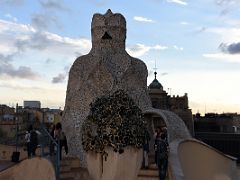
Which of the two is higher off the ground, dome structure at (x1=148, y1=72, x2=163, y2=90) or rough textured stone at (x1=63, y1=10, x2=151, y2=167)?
dome structure at (x1=148, y1=72, x2=163, y2=90)

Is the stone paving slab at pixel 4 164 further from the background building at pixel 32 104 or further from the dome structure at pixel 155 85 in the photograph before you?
the background building at pixel 32 104

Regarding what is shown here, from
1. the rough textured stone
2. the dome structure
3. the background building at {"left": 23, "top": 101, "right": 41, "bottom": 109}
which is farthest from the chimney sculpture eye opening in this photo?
the background building at {"left": 23, "top": 101, "right": 41, "bottom": 109}

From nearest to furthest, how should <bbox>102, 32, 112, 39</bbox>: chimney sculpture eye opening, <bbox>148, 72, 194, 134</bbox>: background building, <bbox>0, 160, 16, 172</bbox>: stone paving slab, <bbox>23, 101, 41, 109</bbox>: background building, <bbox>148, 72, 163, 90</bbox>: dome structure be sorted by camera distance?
<bbox>0, 160, 16, 172</bbox>: stone paving slab < <bbox>102, 32, 112, 39</bbox>: chimney sculpture eye opening < <bbox>148, 72, 194, 134</bbox>: background building < <bbox>148, 72, 163, 90</bbox>: dome structure < <bbox>23, 101, 41, 109</bbox>: background building

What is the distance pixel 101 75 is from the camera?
16734mm

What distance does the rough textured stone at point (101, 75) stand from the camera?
16625 mm

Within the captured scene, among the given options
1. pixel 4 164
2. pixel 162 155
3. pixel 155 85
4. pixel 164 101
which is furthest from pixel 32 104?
pixel 162 155

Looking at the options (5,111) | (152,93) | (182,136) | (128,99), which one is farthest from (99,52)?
(5,111)

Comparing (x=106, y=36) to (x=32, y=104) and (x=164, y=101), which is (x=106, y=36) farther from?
(x=32, y=104)

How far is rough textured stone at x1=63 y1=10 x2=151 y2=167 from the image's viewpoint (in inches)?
655

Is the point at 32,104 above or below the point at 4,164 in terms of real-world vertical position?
above

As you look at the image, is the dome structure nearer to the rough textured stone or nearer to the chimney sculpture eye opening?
the rough textured stone

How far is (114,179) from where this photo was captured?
8695mm

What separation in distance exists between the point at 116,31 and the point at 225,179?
648cm

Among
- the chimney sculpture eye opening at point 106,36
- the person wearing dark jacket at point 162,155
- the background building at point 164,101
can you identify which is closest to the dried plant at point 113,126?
the person wearing dark jacket at point 162,155
